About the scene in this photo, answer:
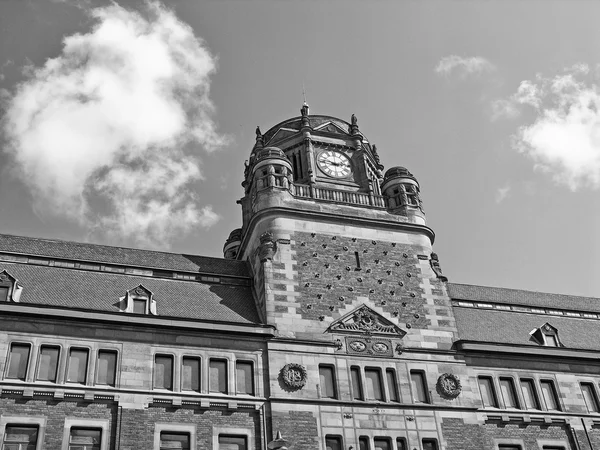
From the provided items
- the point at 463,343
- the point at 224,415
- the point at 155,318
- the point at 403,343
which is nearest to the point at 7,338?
the point at 155,318

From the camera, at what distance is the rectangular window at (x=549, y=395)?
140 ft

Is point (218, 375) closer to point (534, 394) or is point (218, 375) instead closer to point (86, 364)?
point (86, 364)

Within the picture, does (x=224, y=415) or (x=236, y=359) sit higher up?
(x=236, y=359)

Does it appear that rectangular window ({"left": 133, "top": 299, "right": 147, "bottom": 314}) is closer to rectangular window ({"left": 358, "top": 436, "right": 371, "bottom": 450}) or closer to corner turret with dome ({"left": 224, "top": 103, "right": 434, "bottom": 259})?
corner turret with dome ({"left": 224, "top": 103, "right": 434, "bottom": 259})

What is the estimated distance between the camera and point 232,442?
36188 millimetres

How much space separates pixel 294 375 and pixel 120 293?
10.7m

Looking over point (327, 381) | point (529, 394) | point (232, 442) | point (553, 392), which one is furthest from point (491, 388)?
point (232, 442)

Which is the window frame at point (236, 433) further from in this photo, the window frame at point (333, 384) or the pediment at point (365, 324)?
the pediment at point (365, 324)

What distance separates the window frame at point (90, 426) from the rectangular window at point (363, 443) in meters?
12.4

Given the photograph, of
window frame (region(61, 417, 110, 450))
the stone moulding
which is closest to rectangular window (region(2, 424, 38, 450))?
window frame (region(61, 417, 110, 450))

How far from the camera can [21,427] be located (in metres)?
33.4

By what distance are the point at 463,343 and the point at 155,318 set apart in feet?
57.3

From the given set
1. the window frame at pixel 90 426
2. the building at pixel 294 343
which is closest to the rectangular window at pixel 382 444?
the building at pixel 294 343

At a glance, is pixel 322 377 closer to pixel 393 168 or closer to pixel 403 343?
pixel 403 343
